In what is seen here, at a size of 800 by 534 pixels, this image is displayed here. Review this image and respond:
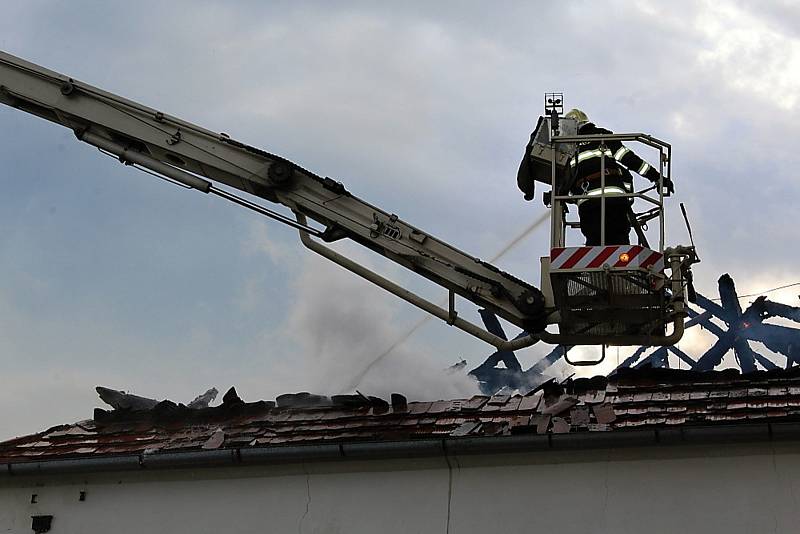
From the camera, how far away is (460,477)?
9.40 meters

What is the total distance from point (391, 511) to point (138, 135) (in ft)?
13.3

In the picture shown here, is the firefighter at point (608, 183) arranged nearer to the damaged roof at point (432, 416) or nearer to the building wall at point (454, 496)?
the damaged roof at point (432, 416)

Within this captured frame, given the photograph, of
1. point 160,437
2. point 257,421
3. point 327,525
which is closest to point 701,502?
point 327,525

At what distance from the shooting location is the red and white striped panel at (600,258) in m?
8.78

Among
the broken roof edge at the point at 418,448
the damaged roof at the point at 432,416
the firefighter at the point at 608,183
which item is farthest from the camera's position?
the firefighter at the point at 608,183

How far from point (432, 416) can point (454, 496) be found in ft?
4.31

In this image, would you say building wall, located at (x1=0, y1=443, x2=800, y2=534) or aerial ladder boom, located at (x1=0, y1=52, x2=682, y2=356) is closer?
building wall, located at (x1=0, y1=443, x2=800, y2=534)

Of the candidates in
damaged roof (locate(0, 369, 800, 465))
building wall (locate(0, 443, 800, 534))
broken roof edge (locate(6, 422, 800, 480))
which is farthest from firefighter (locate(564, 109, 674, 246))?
building wall (locate(0, 443, 800, 534))

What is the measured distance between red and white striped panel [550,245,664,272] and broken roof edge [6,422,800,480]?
4.21 ft

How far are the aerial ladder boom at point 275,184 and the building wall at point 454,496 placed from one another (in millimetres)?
1112

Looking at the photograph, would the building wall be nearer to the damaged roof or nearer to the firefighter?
the damaged roof

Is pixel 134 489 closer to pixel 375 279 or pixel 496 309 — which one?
pixel 375 279

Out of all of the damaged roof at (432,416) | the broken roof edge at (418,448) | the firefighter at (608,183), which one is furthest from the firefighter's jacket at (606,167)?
the broken roof edge at (418,448)

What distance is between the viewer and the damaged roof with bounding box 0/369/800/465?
9.32m
